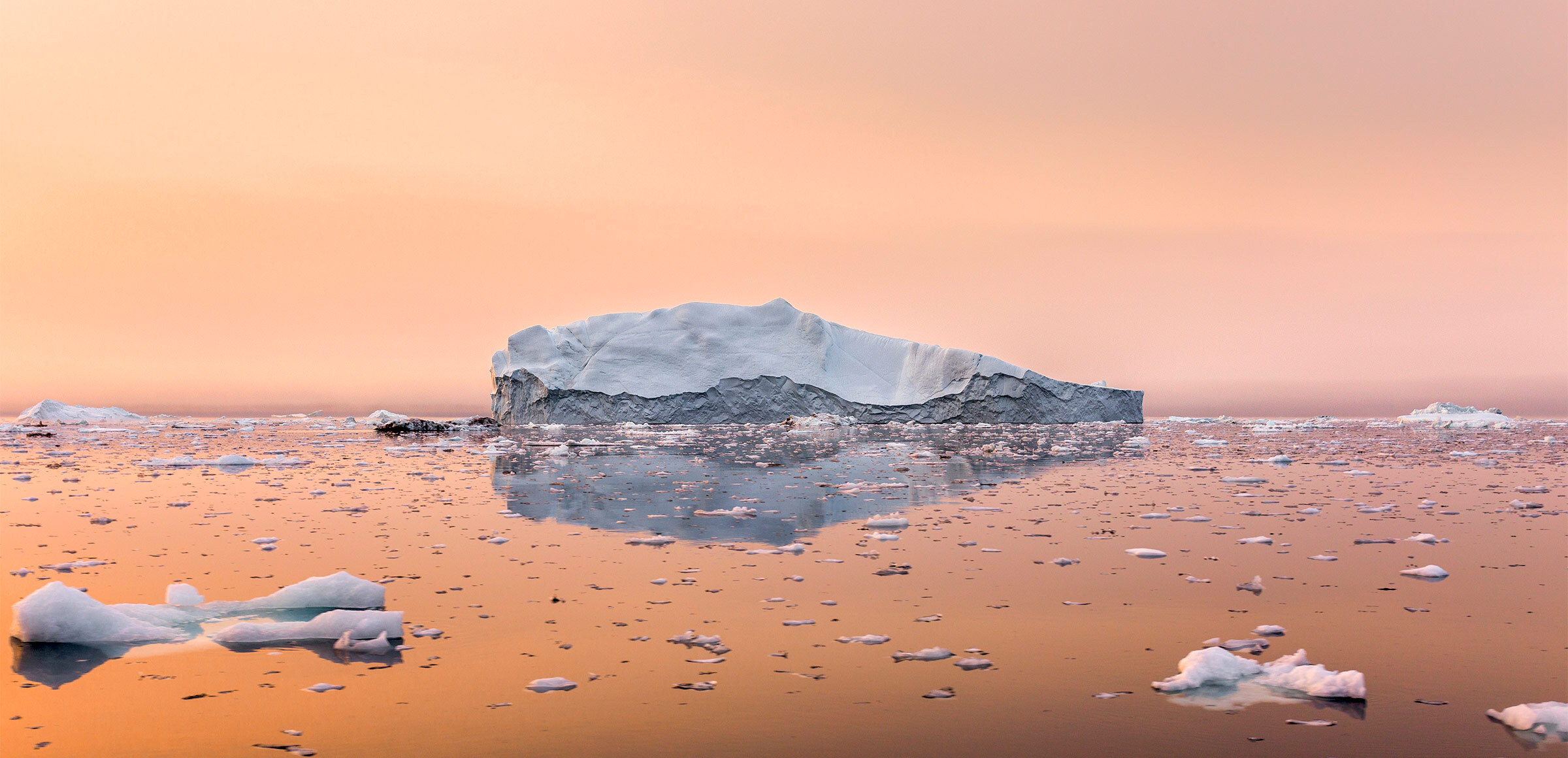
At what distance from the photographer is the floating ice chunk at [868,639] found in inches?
135

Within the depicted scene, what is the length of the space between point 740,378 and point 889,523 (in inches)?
1266

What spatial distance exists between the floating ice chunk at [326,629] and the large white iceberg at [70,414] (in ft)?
192

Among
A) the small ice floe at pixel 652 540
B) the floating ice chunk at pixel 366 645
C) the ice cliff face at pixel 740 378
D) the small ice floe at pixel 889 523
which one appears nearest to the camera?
the floating ice chunk at pixel 366 645

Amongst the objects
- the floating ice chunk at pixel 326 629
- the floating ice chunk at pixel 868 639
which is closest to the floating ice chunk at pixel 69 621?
the floating ice chunk at pixel 326 629

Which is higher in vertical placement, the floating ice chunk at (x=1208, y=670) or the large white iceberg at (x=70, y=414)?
the large white iceberg at (x=70, y=414)

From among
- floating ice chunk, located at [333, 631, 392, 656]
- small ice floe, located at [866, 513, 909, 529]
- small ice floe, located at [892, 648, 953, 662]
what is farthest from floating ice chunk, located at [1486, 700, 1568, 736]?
small ice floe, located at [866, 513, 909, 529]

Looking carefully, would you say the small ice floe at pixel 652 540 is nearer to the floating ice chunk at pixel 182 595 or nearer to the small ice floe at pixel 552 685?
the floating ice chunk at pixel 182 595

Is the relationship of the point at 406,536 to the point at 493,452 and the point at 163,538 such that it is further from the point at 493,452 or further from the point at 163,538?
the point at 493,452

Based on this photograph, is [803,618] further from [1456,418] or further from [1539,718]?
[1456,418]

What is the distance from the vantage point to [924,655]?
3.24 m

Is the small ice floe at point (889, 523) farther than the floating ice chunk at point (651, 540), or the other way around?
the small ice floe at point (889, 523)

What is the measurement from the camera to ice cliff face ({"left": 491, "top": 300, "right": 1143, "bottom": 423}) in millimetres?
38250

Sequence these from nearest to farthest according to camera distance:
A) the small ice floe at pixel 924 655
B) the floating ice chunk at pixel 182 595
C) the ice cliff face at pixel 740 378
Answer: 1. the small ice floe at pixel 924 655
2. the floating ice chunk at pixel 182 595
3. the ice cliff face at pixel 740 378

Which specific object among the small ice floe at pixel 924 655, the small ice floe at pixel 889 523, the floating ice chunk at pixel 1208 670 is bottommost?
the small ice floe at pixel 924 655
